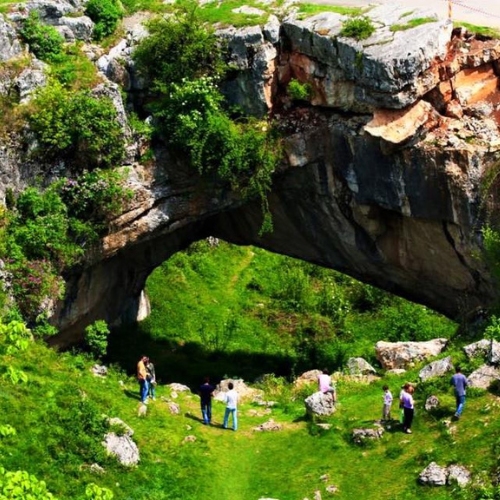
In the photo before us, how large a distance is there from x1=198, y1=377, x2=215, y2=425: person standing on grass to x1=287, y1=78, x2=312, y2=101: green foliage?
26.8 feet

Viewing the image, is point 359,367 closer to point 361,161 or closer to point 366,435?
point 361,161

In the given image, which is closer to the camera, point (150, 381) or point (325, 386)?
point (325, 386)

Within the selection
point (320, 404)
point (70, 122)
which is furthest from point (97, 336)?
point (320, 404)

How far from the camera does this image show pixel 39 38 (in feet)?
82.8

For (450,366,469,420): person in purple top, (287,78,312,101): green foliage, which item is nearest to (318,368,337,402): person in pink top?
(450,366,469,420): person in purple top

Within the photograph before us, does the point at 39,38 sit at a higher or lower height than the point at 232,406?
higher

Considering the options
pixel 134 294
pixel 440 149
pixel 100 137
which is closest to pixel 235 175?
pixel 100 137

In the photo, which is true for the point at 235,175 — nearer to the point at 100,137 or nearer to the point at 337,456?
the point at 100,137

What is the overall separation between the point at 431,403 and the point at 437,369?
6.20 ft

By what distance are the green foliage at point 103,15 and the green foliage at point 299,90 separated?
5.49m

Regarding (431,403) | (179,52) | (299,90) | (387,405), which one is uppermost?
(179,52)

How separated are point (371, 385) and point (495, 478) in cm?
653

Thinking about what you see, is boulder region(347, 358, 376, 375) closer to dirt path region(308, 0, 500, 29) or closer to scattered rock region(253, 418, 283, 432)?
scattered rock region(253, 418, 283, 432)

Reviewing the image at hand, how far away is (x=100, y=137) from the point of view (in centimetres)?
2427
